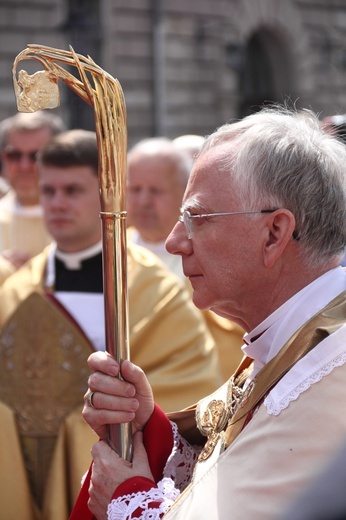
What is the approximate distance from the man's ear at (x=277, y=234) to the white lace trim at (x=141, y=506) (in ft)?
1.68

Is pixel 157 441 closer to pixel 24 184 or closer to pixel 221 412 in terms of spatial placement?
pixel 221 412

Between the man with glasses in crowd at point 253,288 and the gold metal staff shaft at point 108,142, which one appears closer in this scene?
the man with glasses in crowd at point 253,288

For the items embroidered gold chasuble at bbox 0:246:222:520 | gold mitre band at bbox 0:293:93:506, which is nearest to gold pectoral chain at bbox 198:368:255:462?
embroidered gold chasuble at bbox 0:246:222:520

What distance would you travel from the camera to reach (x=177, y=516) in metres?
1.88

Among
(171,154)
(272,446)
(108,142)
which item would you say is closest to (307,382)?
(272,446)

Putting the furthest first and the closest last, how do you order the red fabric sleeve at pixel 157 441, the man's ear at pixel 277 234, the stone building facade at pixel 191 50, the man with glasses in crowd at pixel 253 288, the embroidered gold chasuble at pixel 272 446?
the stone building facade at pixel 191 50 < the red fabric sleeve at pixel 157 441 < the man's ear at pixel 277 234 < the man with glasses in crowd at pixel 253 288 < the embroidered gold chasuble at pixel 272 446

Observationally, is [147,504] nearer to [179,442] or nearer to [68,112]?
[179,442]

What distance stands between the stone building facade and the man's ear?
43.7 ft

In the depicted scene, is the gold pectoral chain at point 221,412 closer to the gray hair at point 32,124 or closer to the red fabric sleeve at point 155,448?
the red fabric sleeve at point 155,448

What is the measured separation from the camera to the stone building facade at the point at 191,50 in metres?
16.0

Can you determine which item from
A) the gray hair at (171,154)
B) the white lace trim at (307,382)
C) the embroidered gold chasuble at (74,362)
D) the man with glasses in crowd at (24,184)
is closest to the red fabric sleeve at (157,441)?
the white lace trim at (307,382)

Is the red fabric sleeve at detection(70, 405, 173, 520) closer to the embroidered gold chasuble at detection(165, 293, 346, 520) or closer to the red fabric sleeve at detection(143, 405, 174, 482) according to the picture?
the red fabric sleeve at detection(143, 405, 174, 482)

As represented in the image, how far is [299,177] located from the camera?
1.98 metres

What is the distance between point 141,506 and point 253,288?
0.49 m
